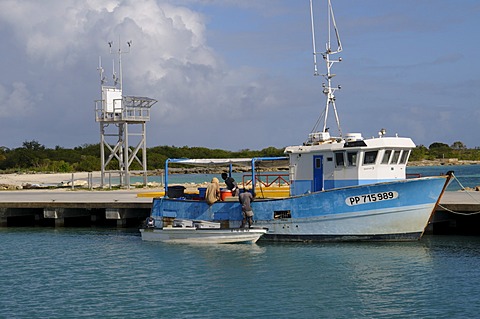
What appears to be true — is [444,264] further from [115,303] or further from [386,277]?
[115,303]

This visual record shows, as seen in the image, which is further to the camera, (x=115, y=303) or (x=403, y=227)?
(x=403, y=227)

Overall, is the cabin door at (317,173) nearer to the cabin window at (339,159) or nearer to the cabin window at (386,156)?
the cabin window at (339,159)

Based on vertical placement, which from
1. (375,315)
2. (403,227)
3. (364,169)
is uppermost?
(364,169)

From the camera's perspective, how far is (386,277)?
1889 centimetres

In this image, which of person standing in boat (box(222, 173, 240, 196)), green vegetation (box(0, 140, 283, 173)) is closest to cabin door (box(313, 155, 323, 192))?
person standing in boat (box(222, 173, 240, 196))

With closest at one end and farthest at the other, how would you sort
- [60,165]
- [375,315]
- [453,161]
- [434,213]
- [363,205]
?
[375,315]
[363,205]
[434,213]
[60,165]
[453,161]

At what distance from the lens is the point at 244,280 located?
1903 cm

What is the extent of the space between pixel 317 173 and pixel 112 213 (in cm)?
1017

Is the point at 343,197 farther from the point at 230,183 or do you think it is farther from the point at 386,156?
the point at 230,183

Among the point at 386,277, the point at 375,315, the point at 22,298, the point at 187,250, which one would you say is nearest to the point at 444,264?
the point at 386,277

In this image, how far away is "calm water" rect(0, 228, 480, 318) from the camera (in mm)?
16078

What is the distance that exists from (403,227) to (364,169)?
2.31 m

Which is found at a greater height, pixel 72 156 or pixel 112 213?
pixel 72 156

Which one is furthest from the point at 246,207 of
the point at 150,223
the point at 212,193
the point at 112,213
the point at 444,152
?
the point at 444,152
